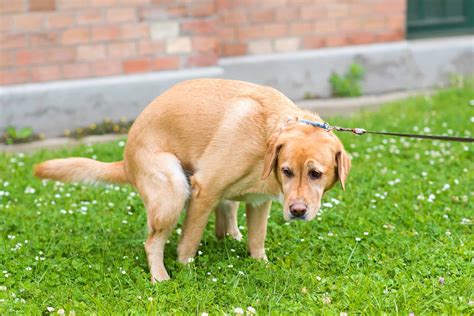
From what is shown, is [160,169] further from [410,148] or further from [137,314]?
[410,148]

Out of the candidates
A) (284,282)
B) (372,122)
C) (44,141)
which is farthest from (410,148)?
(44,141)

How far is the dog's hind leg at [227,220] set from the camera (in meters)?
5.73

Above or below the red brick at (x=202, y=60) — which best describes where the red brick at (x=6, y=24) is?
above

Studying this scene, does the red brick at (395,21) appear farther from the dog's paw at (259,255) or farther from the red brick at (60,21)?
the dog's paw at (259,255)

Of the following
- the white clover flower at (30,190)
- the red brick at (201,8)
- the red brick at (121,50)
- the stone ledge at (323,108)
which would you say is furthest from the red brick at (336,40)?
the white clover flower at (30,190)

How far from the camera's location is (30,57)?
8727 millimetres

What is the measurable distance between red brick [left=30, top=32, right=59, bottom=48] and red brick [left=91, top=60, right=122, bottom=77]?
521 mm

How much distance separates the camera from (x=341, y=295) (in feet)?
15.6

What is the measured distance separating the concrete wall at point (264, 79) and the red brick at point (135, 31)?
0.47 meters

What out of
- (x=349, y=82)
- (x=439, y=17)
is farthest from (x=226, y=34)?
(x=439, y=17)

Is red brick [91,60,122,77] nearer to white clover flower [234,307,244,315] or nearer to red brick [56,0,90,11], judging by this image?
red brick [56,0,90,11]

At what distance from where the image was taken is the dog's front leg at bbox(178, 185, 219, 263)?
509cm

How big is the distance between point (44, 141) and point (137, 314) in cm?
473

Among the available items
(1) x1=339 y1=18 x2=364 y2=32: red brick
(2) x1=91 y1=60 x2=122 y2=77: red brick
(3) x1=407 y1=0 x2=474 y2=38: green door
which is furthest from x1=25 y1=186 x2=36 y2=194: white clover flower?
(3) x1=407 y1=0 x2=474 y2=38: green door
